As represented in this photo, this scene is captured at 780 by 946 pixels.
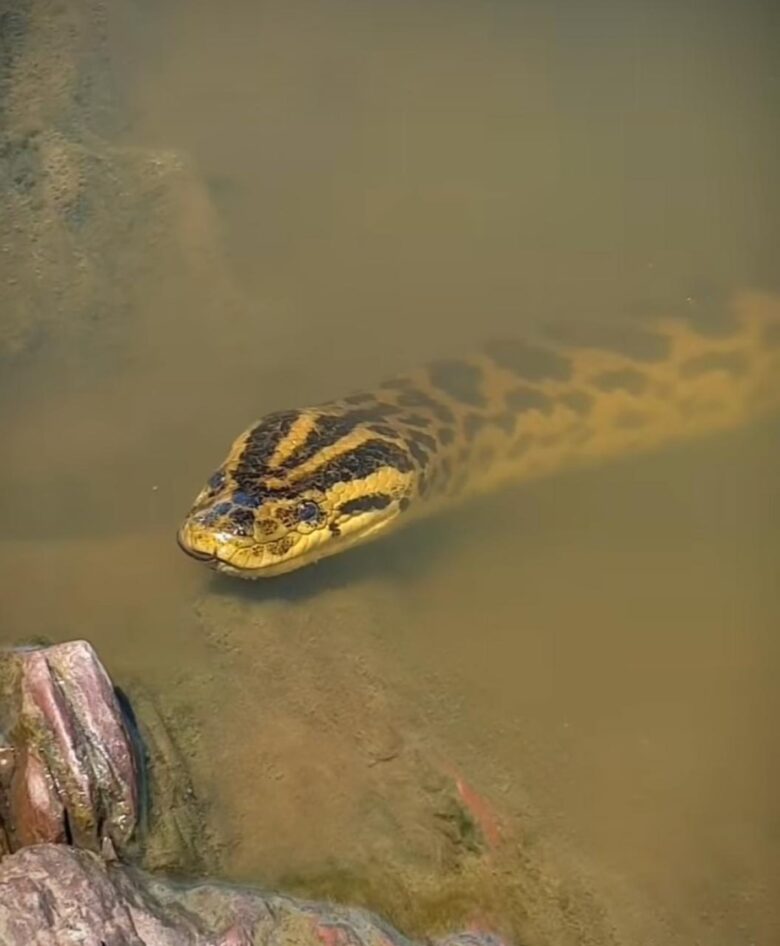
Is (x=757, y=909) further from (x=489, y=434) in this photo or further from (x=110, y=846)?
(x=489, y=434)

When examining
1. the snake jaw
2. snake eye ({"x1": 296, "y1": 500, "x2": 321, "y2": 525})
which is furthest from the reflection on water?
snake eye ({"x1": 296, "y1": 500, "x2": 321, "y2": 525})

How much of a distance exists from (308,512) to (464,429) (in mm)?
1119

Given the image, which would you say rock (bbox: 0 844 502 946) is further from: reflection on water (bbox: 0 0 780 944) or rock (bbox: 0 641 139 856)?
reflection on water (bbox: 0 0 780 944)

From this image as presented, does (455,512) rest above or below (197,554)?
below

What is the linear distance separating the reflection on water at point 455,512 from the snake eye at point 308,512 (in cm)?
22

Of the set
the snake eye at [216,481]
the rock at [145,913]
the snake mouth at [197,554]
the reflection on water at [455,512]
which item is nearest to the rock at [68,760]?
the rock at [145,913]

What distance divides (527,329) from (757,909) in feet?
9.73

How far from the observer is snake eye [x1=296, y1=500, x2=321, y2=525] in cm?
457

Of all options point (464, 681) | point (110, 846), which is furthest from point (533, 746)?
point (110, 846)

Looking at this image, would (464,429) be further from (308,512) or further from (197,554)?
(197,554)

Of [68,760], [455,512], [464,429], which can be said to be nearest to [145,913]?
[68,760]

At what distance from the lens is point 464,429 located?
18.1 ft

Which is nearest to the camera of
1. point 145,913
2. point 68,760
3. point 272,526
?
point 145,913

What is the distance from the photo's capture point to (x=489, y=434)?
5570 mm
